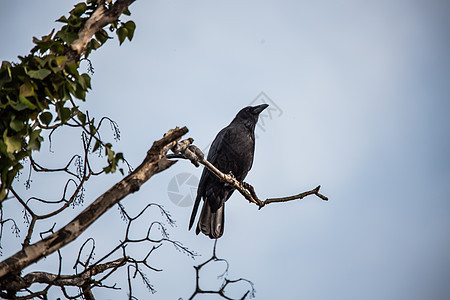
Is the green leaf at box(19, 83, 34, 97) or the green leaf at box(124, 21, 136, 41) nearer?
the green leaf at box(19, 83, 34, 97)

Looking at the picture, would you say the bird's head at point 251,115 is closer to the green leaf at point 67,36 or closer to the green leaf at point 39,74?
the green leaf at point 67,36

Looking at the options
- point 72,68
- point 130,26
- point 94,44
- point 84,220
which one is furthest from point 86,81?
point 84,220

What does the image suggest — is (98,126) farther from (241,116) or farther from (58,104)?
(241,116)

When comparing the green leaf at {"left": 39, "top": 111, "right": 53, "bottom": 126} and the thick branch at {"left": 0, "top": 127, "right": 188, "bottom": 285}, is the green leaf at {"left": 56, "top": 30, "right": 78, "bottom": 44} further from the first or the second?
the thick branch at {"left": 0, "top": 127, "right": 188, "bottom": 285}

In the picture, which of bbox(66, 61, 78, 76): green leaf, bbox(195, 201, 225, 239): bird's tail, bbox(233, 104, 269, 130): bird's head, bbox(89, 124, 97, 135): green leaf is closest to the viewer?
bbox(66, 61, 78, 76): green leaf

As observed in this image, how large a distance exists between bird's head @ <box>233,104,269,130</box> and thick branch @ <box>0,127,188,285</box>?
3832 millimetres

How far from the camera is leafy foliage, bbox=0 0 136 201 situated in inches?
94.4

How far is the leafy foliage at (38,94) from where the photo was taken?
7.87 ft

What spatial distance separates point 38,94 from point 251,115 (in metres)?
4.16

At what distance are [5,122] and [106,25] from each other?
83 cm

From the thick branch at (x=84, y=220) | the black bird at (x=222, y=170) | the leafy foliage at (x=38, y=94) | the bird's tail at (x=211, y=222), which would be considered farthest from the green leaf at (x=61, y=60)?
the bird's tail at (x=211, y=222)

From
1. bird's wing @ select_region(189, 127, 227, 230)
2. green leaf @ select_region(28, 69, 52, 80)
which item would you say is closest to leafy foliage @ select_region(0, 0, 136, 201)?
green leaf @ select_region(28, 69, 52, 80)

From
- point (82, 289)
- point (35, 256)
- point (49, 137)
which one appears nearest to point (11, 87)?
point (49, 137)

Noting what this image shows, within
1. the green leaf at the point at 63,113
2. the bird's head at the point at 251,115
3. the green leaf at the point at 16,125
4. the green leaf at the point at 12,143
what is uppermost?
the bird's head at the point at 251,115
